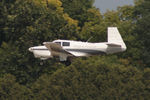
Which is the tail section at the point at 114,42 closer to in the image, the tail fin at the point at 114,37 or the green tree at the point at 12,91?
the tail fin at the point at 114,37

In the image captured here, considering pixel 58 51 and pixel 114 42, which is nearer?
pixel 58 51

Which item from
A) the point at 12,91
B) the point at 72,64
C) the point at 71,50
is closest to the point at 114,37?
the point at 71,50

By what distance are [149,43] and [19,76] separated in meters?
13.0

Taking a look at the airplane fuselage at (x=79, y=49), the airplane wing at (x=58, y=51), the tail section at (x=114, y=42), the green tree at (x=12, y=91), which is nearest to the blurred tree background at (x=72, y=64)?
the green tree at (x=12, y=91)

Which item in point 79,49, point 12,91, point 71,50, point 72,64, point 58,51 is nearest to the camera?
point 12,91

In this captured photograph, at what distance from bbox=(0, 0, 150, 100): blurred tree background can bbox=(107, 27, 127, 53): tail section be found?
1392 mm

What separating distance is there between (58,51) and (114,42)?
214 inches

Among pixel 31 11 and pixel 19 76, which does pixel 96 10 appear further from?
pixel 19 76

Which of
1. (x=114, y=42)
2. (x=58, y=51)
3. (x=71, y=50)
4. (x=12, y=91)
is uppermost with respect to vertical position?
(x=12, y=91)

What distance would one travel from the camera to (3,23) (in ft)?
179

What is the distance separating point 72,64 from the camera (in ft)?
120

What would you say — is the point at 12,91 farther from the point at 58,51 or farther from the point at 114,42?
the point at 114,42

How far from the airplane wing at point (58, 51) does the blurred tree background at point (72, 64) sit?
5.10 feet

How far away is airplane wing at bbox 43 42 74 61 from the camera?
42.8 meters
